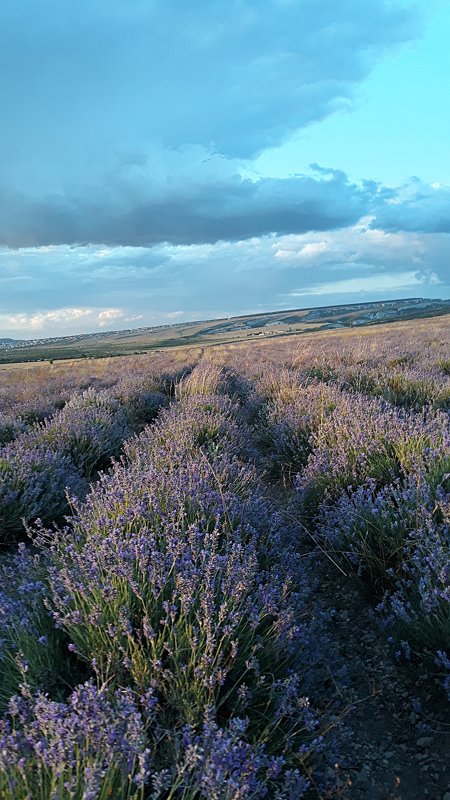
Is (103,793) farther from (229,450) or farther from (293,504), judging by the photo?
(229,450)

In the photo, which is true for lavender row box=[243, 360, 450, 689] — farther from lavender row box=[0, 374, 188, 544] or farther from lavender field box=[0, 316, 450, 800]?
lavender row box=[0, 374, 188, 544]

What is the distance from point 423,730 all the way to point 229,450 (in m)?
3.35

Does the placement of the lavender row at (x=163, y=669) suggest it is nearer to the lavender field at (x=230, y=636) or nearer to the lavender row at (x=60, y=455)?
the lavender field at (x=230, y=636)

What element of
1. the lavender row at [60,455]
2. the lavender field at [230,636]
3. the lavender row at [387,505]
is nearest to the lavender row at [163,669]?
the lavender field at [230,636]

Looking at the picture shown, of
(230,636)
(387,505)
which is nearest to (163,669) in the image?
(230,636)

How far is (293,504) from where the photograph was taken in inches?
161

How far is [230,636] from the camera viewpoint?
6.12ft

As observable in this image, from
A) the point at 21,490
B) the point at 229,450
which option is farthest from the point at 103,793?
the point at 229,450

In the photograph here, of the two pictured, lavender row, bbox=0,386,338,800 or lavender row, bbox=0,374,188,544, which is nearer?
lavender row, bbox=0,386,338,800

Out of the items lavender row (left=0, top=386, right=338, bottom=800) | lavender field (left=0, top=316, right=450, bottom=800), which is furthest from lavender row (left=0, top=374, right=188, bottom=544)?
Result: lavender row (left=0, top=386, right=338, bottom=800)

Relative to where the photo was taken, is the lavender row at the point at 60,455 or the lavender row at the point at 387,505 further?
the lavender row at the point at 60,455

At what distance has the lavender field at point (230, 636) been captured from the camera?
4.47 ft

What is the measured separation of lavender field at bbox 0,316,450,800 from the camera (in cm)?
136

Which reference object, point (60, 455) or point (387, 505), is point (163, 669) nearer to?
point (387, 505)
